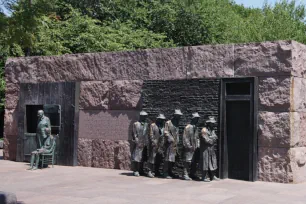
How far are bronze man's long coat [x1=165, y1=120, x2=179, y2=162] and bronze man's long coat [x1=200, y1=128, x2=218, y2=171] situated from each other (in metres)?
0.74

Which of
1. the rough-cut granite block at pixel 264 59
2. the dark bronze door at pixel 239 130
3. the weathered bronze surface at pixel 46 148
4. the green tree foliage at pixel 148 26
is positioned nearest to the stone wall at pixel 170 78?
the rough-cut granite block at pixel 264 59

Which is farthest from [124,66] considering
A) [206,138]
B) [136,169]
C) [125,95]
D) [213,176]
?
[213,176]

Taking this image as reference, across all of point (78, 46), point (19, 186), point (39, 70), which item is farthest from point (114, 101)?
point (78, 46)

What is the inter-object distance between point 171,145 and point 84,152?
3.39 meters

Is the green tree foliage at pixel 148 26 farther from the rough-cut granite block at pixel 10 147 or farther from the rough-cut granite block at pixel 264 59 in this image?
the rough-cut granite block at pixel 264 59

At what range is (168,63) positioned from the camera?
13078mm

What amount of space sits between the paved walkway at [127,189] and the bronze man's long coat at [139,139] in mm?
546

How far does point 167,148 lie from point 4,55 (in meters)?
15.1

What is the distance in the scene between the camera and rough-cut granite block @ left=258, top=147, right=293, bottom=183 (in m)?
11.2

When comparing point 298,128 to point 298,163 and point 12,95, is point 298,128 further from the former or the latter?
point 12,95

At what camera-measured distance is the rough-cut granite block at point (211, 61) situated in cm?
1216

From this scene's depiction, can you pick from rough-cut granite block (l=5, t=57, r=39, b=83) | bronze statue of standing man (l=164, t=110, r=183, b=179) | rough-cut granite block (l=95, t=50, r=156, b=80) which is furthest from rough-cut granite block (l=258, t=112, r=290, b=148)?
rough-cut granite block (l=5, t=57, r=39, b=83)

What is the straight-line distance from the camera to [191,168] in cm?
1195

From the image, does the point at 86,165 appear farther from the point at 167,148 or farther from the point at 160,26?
the point at 160,26
